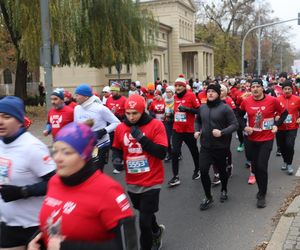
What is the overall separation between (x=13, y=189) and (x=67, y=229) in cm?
88

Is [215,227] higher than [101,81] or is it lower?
lower

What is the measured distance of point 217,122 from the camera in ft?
19.4

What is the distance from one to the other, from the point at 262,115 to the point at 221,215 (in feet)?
5.37

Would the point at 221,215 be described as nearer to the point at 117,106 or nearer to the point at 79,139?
the point at 79,139

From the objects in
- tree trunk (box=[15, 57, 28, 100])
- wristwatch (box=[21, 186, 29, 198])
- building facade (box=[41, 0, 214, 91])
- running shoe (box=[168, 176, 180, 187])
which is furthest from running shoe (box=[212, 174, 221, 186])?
building facade (box=[41, 0, 214, 91])

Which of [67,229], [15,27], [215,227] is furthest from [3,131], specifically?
[15,27]

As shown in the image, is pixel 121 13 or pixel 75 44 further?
pixel 121 13

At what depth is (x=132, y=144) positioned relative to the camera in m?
4.23

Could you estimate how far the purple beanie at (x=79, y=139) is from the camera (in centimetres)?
224

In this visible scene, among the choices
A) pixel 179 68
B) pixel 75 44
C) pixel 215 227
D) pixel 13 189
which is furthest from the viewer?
pixel 179 68

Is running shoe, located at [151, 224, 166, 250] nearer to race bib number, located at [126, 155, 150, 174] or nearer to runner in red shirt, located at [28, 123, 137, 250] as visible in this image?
race bib number, located at [126, 155, 150, 174]

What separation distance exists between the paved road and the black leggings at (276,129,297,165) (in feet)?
1.20

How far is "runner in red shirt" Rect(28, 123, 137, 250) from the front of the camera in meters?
2.23

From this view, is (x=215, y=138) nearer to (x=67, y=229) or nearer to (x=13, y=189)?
(x=13, y=189)
